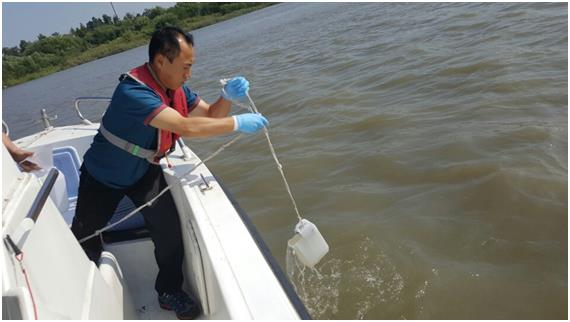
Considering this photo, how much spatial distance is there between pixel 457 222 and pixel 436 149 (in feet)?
3.73

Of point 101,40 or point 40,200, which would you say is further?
point 101,40

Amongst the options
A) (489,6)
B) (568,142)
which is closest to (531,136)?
(568,142)

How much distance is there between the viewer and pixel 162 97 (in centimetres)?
222

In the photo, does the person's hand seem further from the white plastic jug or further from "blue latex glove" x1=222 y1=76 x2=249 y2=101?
the white plastic jug

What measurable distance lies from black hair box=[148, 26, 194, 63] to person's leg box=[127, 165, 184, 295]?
67cm

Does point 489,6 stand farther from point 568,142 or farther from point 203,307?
point 203,307

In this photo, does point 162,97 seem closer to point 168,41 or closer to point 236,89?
point 168,41

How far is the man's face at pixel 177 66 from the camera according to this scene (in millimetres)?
2061

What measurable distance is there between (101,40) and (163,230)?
44.2 metres

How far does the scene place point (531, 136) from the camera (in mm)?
3951

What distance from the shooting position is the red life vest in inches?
84.7

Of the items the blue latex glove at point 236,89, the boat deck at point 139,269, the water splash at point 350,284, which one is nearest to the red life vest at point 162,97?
the blue latex glove at point 236,89

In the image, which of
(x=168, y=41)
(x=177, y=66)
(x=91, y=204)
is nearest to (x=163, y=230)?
(x=91, y=204)

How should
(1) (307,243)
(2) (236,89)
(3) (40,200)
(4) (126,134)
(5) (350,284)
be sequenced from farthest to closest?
(5) (350,284) < (2) (236,89) < (1) (307,243) < (4) (126,134) < (3) (40,200)
